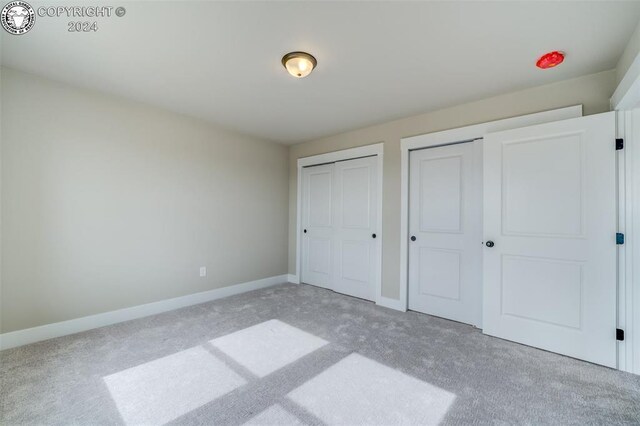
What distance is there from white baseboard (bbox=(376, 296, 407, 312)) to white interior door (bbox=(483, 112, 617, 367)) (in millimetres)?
961

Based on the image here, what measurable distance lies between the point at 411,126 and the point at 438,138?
41 cm

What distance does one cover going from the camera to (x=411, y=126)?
137 inches

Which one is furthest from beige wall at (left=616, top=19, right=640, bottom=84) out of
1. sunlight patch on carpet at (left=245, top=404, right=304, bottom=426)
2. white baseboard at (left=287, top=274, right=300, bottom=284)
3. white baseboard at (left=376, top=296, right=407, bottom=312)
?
white baseboard at (left=287, top=274, right=300, bottom=284)

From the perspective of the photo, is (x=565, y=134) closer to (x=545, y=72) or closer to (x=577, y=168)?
(x=577, y=168)

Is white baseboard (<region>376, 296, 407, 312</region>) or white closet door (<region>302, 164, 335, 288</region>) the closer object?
white baseboard (<region>376, 296, 407, 312</region>)

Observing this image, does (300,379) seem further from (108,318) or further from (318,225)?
(318,225)

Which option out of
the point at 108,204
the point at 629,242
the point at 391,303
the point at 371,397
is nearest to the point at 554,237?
the point at 629,242

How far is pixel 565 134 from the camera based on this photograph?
7.80 ft

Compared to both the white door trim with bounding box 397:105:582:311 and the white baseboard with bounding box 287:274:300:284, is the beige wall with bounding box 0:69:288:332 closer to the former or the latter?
the white baseboard with bounding box 287:274:300:284

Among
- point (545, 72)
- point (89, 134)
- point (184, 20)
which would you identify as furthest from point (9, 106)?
point (545, 72)

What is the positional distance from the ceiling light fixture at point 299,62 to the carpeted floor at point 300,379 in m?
2.37

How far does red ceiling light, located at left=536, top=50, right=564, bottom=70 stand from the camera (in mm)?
2131

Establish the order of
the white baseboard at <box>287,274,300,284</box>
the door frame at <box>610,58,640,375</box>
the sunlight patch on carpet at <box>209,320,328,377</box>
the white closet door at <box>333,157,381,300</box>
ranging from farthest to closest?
the white baseboard at <box>287,274,300,284</box>
the white closet door at <box>333,157,381,300</box>
the sunlight patch on carpet at <box>209,320,328,377</box>
the door frame at <box>610,58,640,375</box>

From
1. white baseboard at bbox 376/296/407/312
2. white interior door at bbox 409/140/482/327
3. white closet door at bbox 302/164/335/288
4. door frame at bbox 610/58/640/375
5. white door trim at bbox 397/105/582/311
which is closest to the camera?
door frame at bbox 610/58/640/375
